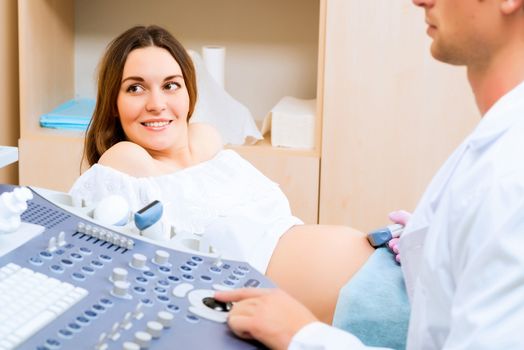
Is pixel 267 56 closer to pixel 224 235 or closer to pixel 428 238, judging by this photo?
pixel 224 235

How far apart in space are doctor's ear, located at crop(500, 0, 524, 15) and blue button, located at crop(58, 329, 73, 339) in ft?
1.79

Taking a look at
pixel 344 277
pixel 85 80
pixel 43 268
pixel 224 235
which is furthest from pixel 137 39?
pixel 85 80

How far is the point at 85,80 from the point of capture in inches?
104

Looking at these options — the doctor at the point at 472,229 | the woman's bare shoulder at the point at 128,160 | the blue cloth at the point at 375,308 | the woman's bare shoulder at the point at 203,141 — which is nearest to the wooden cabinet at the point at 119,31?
the woman's bare shoulder at the point at 203,141

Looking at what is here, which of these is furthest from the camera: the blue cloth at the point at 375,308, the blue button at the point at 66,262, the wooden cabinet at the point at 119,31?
the wooden cabinet at the point at 119,31

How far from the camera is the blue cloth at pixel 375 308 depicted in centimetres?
117

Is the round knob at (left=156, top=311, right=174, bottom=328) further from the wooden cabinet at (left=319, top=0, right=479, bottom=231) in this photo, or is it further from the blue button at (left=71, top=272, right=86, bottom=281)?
the wooden cabinet at (left=319, top=0, right=479, bottom=231)

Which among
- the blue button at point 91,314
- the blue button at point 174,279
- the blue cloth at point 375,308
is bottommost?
the blue cloth at point 375,308

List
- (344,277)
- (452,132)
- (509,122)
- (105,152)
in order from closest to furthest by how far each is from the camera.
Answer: (509,122) → (344,277) → (105,152) → (452,132)

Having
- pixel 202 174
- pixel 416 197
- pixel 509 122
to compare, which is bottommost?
pixel 416 197

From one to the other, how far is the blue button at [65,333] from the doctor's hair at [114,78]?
849mm

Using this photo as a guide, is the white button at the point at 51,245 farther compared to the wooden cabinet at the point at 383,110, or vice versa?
the wooden cabinet at the point at 383,110

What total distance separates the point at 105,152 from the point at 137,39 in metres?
0.25

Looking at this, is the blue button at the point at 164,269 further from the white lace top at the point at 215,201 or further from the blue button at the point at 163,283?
the white lace top at the point at 215,201
